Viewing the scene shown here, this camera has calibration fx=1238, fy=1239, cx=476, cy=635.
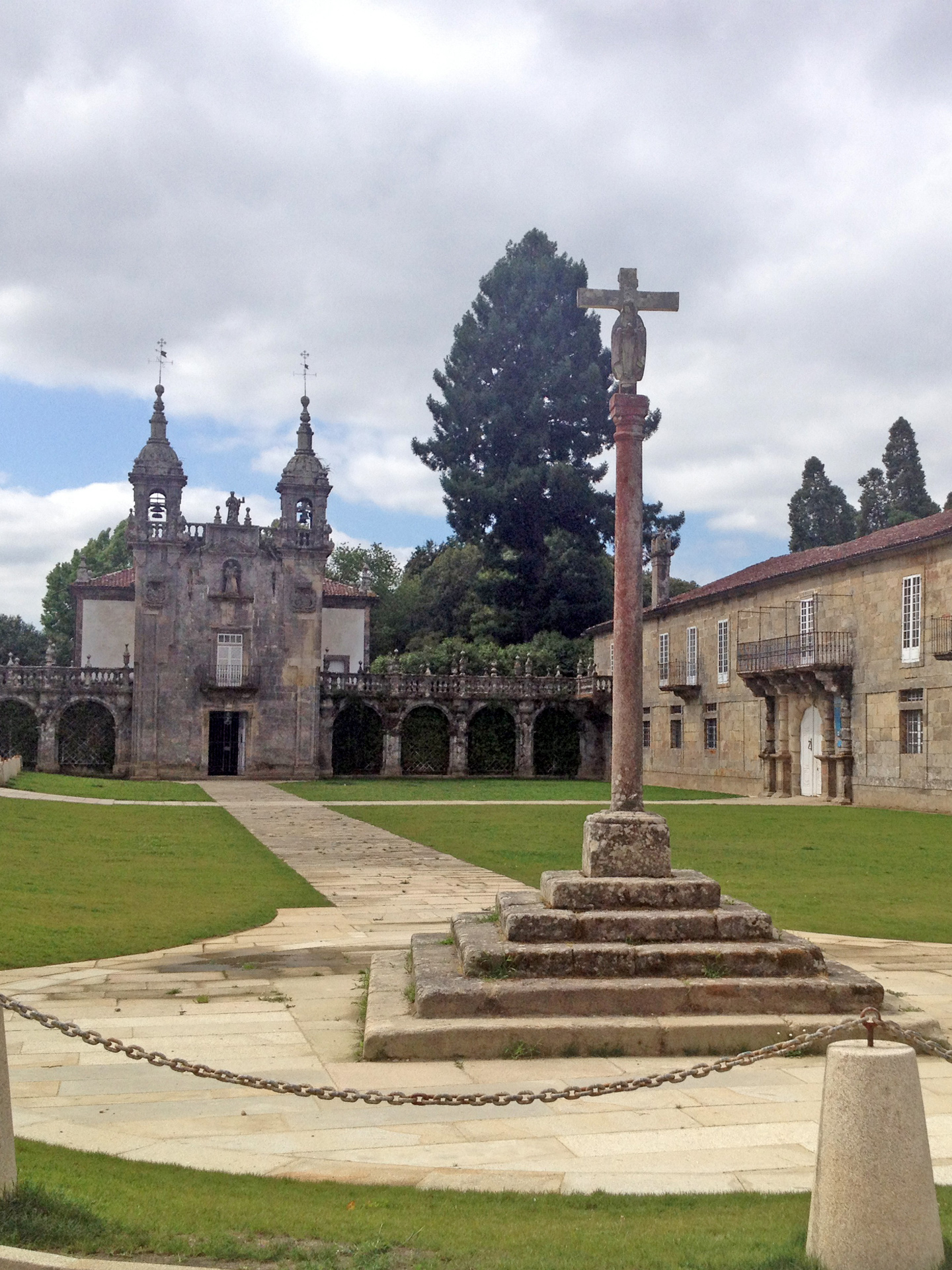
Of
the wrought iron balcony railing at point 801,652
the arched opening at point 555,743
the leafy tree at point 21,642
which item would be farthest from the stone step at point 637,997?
the leafy tree at point 21,642

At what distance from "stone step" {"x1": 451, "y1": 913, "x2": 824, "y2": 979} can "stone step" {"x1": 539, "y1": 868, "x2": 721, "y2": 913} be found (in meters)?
0.43

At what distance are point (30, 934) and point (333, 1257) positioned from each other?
7138 mm

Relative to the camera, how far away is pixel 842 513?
63.2 metres

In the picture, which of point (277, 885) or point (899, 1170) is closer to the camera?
point (899, 1170)

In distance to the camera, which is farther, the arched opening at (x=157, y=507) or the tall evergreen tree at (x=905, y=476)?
the tall evergreen tree at (x=905, y=476)

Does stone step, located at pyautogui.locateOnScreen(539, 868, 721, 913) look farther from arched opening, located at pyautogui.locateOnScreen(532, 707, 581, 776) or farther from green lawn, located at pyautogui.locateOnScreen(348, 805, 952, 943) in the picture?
arched opening, located at pyautogui.locateOnScreen(532, 707, 581, 776)

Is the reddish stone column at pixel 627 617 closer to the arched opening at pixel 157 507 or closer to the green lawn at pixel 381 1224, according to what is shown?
the green lawn at pixel 381 1224

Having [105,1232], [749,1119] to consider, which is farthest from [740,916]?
[105,1232]

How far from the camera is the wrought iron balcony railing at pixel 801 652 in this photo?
34.7 meters

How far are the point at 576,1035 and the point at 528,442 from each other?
55433mm

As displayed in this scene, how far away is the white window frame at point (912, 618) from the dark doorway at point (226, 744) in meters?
25.6

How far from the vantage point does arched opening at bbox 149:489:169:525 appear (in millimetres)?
48125

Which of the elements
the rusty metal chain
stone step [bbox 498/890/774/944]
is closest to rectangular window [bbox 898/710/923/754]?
stone step [bbox 498/890/774/944]

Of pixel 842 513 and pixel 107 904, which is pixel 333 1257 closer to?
pixel 107 904
